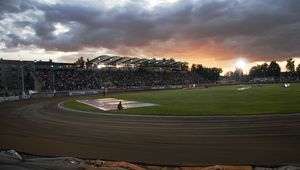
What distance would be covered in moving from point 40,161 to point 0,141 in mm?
7194

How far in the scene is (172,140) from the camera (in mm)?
16984

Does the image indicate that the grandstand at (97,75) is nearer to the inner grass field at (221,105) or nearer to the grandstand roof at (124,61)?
the grandstand roof at (124,61)

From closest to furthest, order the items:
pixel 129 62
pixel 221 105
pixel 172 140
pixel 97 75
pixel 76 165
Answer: pixel 76 165
pixel 172 140
pixel 221 105
pixel 97 75
pixel 129 62

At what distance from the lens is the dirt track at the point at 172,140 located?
13.4 meters

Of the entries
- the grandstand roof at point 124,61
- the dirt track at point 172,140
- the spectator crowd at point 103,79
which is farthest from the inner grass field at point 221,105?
the grandstand roof at point 124,61

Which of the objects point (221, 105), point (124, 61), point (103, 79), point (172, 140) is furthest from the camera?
point (124, 61)

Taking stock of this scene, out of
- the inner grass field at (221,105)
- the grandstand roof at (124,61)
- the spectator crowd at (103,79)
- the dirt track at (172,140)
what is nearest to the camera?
the dirt track at (172,140)

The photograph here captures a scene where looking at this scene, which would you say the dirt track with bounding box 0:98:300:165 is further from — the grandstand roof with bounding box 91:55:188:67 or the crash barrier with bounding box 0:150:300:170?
the grandstand roof with bounding box 91:55:188:67

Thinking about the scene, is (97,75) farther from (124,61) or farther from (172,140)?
(172,140)

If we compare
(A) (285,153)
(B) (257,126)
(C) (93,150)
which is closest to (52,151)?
(C) (93,150)

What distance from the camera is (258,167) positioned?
11648 mm

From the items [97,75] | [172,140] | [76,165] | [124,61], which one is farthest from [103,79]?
[76,165]

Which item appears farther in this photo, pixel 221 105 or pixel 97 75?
pixel 97 75

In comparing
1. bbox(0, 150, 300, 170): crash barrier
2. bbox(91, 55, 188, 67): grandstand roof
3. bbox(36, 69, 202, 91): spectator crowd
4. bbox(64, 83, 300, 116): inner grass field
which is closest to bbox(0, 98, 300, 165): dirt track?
bbox(0, 150, 300, 170): crash barrier
